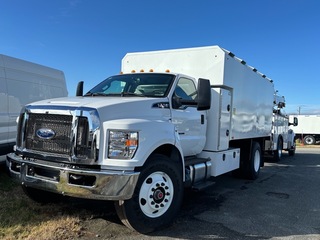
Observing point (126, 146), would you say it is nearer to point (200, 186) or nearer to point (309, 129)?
point (200, 186)

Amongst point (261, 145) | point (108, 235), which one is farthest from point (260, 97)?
point (108, 235)

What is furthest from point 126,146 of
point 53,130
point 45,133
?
point 45,133

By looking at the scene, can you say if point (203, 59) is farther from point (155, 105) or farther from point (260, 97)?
point (260, 97)

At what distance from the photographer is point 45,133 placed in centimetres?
450

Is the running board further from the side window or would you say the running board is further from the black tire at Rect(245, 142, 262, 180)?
the black tire at Rect(245, 142, 262, 180)

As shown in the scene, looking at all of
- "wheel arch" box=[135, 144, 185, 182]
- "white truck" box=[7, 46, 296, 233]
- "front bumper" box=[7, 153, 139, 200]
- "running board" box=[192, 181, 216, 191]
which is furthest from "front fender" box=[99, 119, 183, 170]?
"running board" box=[192, 181, 216, 191]

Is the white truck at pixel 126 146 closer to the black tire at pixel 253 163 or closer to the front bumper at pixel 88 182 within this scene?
the front bumper at pixel 88 182

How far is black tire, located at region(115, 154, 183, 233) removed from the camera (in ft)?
14.4

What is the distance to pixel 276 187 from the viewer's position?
8.46m

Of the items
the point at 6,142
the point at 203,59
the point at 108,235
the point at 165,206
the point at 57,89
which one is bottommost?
the point at 108,235

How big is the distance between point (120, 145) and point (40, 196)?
2271mm

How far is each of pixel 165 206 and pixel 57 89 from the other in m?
5.11

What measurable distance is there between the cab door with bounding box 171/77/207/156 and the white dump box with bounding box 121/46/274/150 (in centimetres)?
49

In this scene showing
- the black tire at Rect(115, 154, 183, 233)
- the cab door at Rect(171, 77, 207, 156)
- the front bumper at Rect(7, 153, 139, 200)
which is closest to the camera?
the front bumper at Rect(7, 153, 139, 200)
